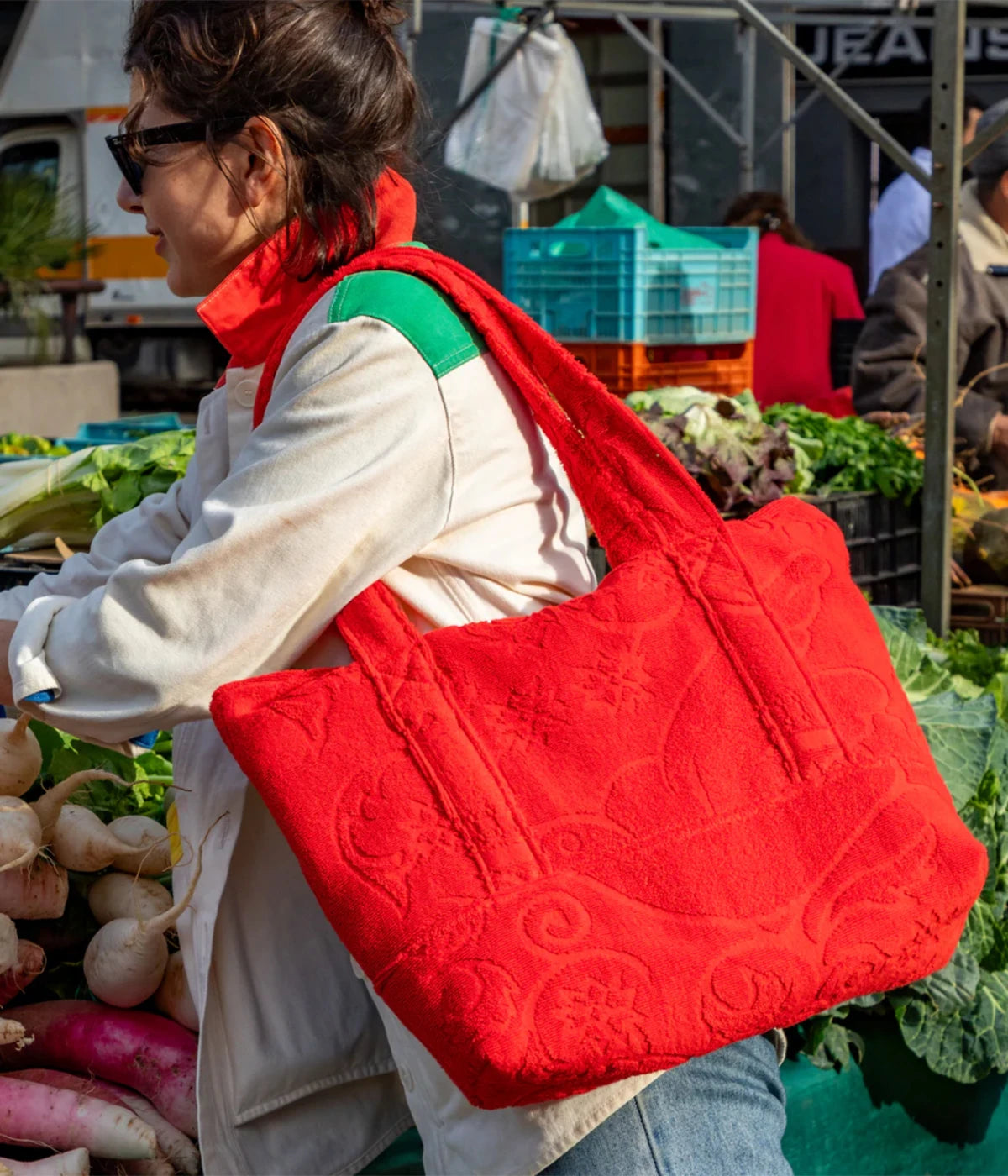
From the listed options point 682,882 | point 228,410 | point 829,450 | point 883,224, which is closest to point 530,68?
point 883,224

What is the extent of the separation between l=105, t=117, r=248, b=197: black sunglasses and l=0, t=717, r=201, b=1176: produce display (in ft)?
2.64

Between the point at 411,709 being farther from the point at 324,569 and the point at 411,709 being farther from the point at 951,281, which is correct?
the point at 951,281

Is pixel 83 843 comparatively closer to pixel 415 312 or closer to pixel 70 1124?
pixel 70 1124

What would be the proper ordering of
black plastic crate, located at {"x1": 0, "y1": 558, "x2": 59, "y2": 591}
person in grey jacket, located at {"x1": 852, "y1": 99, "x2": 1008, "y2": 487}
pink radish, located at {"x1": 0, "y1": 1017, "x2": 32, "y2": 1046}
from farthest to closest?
person in grey jacket, located at {"x1": 852, "y1": 99, "x2": 1008, "y2": 487} → black plastic crate, located at {"x1": 0, "y1": 558, "x2": 59, "y2": 591} → pink radish, located at {"x1": 0, "y1": 1017, "x2": 32, "y2": 1046}

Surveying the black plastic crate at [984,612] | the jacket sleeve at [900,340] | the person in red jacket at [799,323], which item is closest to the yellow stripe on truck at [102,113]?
the person in red jacket at [799,323]

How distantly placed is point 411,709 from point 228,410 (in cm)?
49

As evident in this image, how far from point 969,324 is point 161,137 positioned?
422 centimetres

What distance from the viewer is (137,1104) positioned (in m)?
2.01

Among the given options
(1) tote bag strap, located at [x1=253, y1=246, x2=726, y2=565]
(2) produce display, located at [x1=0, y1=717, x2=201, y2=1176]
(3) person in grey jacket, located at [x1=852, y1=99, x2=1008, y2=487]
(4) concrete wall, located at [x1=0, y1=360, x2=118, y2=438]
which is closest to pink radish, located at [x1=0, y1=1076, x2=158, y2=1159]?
(2) produce display, located at [x1=0, y1=717, x2=201, y2=1176]

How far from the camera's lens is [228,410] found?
1647mm

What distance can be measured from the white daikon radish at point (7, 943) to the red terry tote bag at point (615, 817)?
813 mm

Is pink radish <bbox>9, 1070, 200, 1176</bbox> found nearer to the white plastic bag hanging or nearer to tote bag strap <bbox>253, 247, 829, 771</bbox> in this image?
tote bag strap <bbox>253, 247, 829, 771</bbox>

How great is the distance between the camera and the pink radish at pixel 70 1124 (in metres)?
1.92

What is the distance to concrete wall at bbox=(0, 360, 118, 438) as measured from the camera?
353 inches
